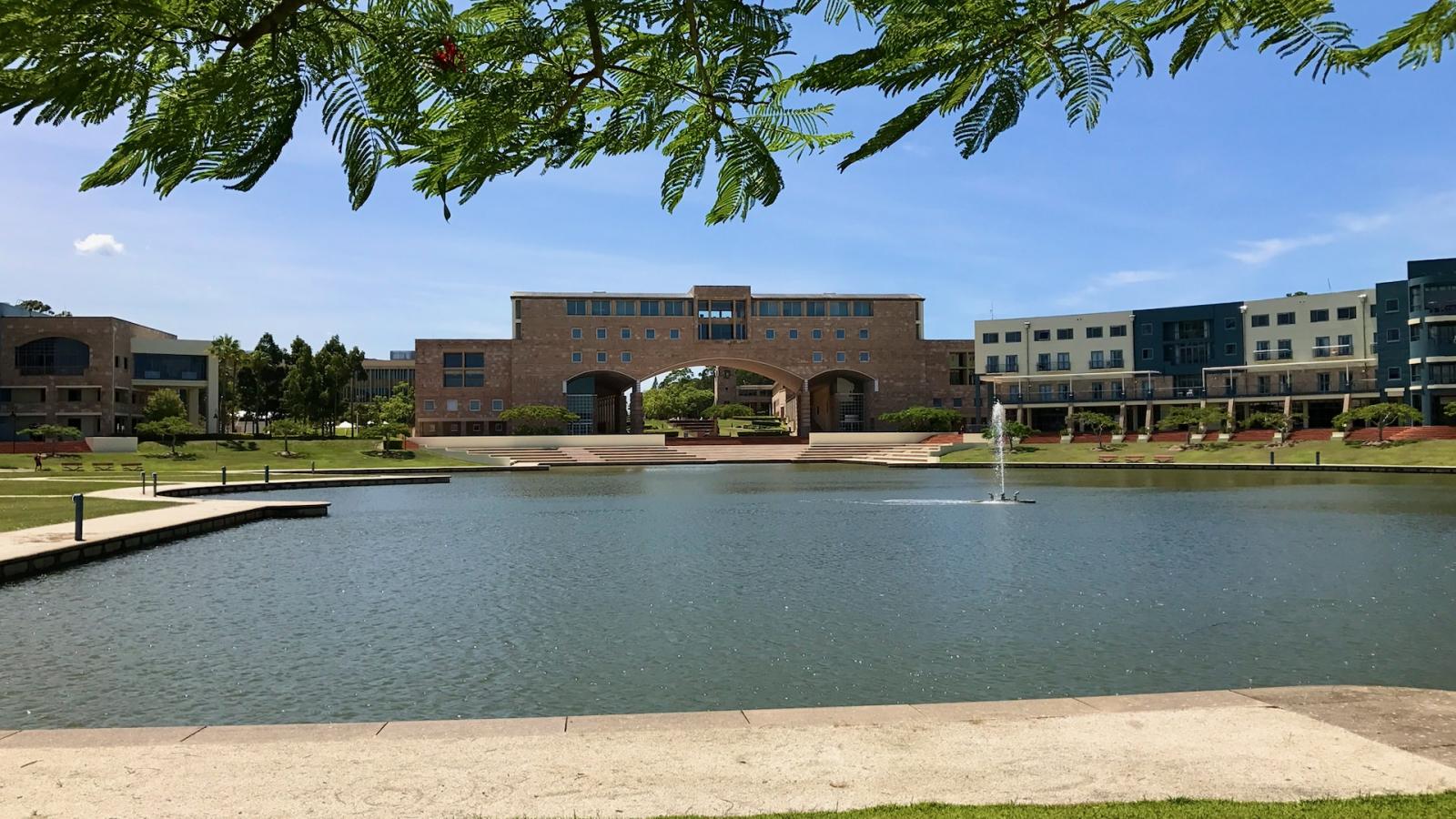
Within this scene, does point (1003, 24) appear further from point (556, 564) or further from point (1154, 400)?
point (1154, 400)

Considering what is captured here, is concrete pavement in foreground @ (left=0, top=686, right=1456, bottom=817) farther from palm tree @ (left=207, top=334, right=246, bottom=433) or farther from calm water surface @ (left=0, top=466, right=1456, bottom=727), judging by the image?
palm tree @ (left=207, top=334, right=246, bottom=433)

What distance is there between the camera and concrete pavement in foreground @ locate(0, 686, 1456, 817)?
5.89 metres

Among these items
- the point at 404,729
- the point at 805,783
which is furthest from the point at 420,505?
the point at 805,783

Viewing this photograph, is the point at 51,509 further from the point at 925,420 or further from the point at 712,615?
the point at 925,420

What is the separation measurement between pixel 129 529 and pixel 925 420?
69680mm

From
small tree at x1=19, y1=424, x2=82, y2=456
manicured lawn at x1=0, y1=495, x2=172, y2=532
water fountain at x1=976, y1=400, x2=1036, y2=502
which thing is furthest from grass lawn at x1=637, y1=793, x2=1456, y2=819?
small tree at x1=19, y1=424, x2=82, y2=456

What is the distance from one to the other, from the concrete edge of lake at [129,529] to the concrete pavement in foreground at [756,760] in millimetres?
13036

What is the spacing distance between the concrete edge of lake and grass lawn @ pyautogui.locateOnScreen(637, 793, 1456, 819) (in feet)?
59.6

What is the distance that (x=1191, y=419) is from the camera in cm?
7119

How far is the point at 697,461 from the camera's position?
244 feet

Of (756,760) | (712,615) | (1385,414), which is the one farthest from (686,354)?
(756,760)

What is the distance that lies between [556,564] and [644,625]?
6657 millimetres

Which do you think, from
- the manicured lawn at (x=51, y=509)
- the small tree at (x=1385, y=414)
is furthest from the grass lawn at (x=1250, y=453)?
the manicured lawn at (x=51, y=509)

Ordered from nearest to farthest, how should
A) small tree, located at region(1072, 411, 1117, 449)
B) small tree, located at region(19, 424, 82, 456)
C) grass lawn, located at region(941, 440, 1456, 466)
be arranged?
grass lawn, located at region(941, 440, 1456, 466) → small tree, located at region(19, 424, 82, 456) → small tree, located at region(1072, 411, 1117, 449)
